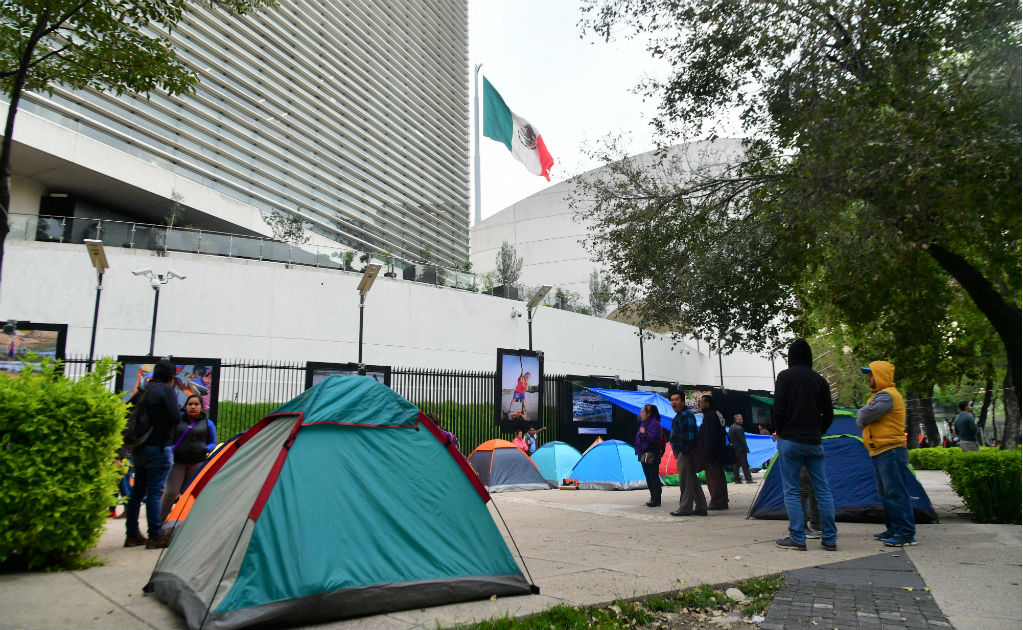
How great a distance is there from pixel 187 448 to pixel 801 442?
631 cm

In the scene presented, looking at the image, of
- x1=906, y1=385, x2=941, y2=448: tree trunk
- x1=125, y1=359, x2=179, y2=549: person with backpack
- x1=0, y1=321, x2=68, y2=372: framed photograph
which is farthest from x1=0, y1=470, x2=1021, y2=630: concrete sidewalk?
x1=906, y1=385, x2=941, y2=448: tree trunk

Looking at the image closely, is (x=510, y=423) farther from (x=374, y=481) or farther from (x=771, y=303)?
(x=374, y=481)

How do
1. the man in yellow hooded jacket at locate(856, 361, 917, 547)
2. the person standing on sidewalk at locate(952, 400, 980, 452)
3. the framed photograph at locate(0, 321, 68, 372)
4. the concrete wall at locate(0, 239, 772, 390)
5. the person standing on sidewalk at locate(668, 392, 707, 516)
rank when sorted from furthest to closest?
the concrete wall at locate(0, 239, 772, 390), the person standing on sidewalk at locate(952, 400, 980, 452), the framed photograph at locate(0, 321, 68, 372), the person standing on sidewalk at locate(668, 392, 707, 516), the man in yellow hooded jacket at locate(856, 361, 917, 547)

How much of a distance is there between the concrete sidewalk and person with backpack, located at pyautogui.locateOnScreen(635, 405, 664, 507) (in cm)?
146

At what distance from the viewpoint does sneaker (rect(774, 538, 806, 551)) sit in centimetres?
642

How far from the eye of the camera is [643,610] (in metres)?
4.20

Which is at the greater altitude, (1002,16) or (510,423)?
(1002,16)

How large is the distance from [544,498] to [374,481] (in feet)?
29.6

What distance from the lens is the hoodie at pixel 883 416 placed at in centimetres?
657

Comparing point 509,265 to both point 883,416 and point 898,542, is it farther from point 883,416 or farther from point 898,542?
point 898,542

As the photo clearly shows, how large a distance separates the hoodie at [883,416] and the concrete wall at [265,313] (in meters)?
22.2

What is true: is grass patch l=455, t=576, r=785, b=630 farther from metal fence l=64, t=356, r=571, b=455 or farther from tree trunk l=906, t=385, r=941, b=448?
tree trunk l=906, t=385, r=941, b=448

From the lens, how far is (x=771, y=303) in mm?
11570

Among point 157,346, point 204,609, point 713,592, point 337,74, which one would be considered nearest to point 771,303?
point 713,592
